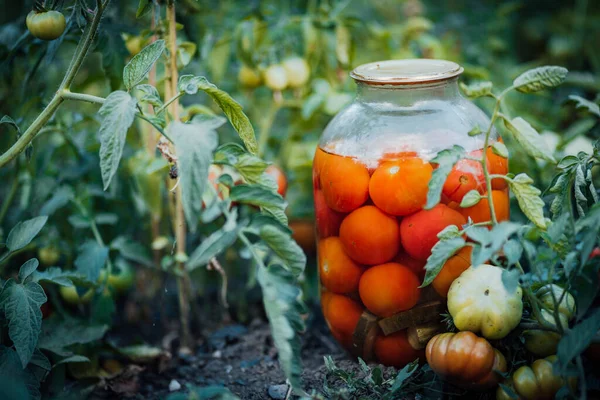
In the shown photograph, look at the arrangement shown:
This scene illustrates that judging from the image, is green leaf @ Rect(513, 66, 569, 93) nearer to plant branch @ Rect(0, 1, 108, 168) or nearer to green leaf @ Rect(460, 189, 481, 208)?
green leaf @ Rect(460, 189, 481, 208)

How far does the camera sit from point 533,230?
1.00 meters

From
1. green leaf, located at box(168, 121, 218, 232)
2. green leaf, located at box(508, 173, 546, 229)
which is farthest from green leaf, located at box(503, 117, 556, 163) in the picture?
green leaf, located at box(168, 121, 218, 232)

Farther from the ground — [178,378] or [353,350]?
[353,350]

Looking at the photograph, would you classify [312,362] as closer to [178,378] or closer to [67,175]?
[178,378]

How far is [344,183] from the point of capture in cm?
104

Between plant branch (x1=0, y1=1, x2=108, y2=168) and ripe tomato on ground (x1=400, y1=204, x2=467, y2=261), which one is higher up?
plant branch (x1=0, y1=1, x2=108, y2=168)

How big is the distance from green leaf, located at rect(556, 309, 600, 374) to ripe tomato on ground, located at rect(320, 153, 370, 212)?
0.39 m

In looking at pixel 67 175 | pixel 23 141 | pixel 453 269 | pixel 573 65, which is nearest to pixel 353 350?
pixel 453 269

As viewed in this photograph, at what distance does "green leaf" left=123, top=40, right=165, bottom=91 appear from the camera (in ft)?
2.97

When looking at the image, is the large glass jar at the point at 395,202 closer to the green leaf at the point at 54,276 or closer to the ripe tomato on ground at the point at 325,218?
the ripe tomato on ground at the point at 325,218

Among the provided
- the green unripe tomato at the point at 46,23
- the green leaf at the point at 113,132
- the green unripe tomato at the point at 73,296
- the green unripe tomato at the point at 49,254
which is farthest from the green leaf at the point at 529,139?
the green unripe tomato at the point at 49,254

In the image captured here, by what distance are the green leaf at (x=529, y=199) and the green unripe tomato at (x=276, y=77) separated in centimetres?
80

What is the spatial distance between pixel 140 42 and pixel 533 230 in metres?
0.88

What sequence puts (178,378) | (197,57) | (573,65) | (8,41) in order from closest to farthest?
(178,378) < (8,41) < (197,57) < (573,65)
